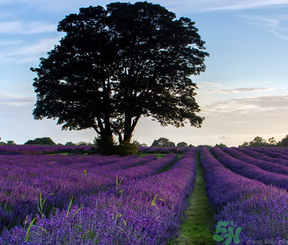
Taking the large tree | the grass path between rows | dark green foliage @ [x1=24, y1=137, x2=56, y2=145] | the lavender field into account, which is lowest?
the grass path between rows

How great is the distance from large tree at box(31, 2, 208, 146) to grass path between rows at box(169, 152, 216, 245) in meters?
11.7

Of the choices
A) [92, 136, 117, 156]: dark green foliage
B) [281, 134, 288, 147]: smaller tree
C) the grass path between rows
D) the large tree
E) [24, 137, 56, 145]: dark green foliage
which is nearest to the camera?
the grass path between rows

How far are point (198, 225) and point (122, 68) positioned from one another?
16.0 meters

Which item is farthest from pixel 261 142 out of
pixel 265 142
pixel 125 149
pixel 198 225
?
pixel 198 225

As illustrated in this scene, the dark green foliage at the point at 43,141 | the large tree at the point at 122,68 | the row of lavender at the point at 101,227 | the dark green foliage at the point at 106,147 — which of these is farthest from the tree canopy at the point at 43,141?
the row of lavender at the point at 101,227

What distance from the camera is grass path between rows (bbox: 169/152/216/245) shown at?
136 inches

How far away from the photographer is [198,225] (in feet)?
13.7

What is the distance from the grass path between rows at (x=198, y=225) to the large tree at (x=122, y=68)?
1169 centimetres

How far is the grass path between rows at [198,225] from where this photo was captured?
3450 mm

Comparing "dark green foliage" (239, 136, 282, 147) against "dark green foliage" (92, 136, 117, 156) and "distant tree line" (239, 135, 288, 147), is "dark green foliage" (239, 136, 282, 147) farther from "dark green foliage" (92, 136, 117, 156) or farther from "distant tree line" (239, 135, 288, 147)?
"dark green foliage" (92, 136, 117, 156)

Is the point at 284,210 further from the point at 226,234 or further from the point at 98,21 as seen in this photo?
the point at 98,21

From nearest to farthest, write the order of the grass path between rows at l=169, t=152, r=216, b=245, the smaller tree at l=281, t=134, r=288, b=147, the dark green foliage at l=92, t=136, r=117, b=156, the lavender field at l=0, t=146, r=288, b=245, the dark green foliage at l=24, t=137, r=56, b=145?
the lavender field at l=0, t=146, r=288, b=245, the grass path between rows at l=169, t=152, r=216, b=245, the dark green foliage at l=92, t=136, r=117, b=156, the smaller tree at l=281, t=134, r=288, b=147, the dark green foliage at l=24, t=137, r=56, b=145

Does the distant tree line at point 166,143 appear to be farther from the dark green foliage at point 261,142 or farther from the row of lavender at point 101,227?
the row of lavender at point 101,227

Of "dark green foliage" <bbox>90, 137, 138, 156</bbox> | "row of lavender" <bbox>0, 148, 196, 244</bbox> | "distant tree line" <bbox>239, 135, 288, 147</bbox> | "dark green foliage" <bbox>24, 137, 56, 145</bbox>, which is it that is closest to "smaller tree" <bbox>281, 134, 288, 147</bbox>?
"distant tree line" <bbox>239, 135, 288, 147</bbox>
